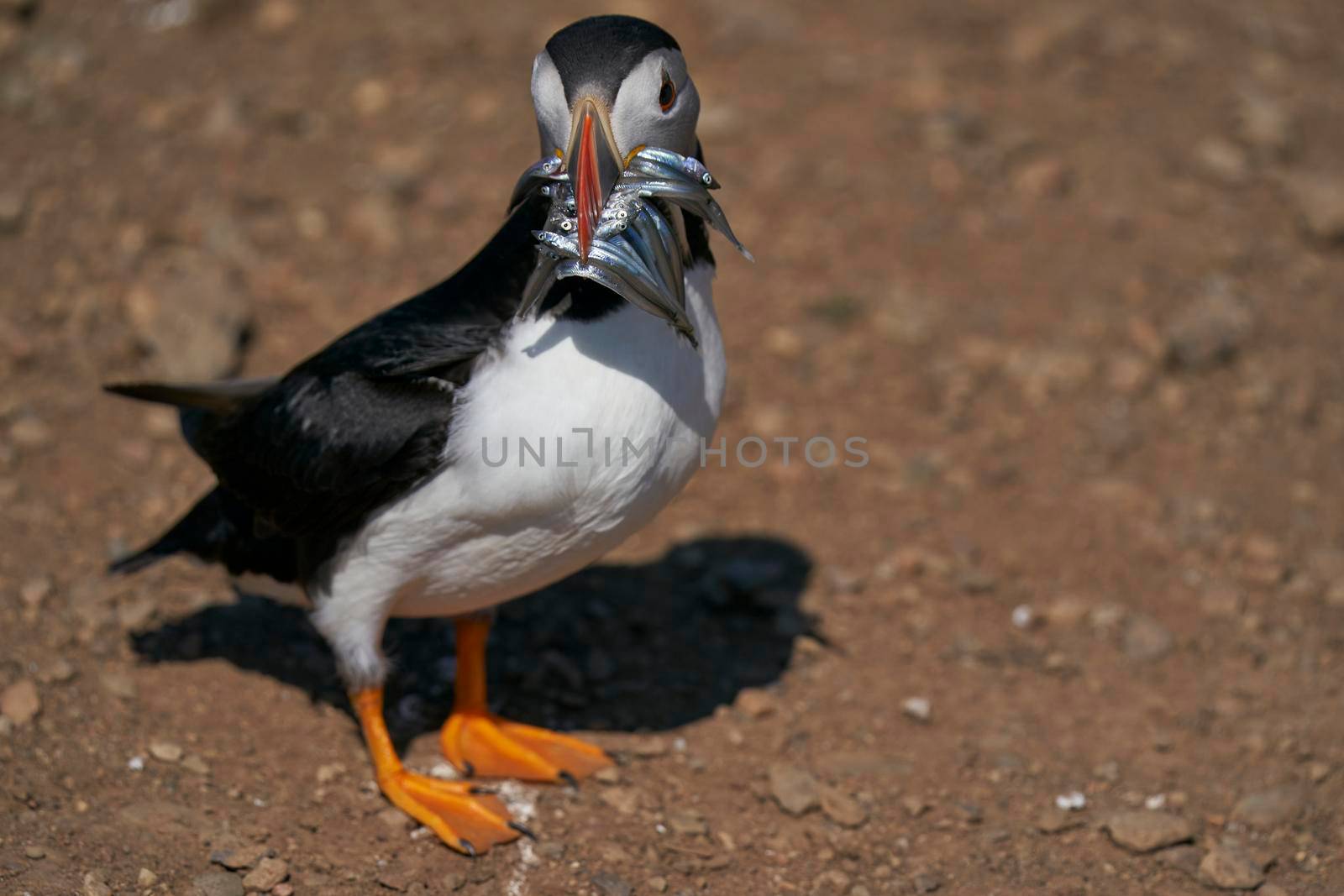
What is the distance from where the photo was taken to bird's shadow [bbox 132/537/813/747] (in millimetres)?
5312

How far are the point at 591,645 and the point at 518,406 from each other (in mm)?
1884

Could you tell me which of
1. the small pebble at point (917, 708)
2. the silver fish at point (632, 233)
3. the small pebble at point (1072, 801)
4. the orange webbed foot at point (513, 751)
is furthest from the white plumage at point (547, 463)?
the small pebble at point (1072, 801)

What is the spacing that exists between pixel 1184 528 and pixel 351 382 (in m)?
3.85

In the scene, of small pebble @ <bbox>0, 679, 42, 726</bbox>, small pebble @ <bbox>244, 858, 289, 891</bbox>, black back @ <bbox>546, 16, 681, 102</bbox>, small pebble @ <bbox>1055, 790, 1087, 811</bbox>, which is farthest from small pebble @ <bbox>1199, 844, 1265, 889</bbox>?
small pebble @ <bbox>0, 679, 42, 726</bbox>

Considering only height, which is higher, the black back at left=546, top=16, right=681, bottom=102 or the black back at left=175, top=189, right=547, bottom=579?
the black back at left=546, top=16, right=681, bottom=102

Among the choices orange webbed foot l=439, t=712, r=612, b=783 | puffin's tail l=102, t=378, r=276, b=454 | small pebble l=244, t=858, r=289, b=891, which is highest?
puffin's tail l=102, t=378, r=276, b=454

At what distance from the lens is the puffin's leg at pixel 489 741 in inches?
192

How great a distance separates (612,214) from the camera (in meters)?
3.77

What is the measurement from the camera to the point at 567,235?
3.80m

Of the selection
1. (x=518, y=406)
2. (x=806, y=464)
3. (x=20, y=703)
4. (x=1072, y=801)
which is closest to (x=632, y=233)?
(x=518, y=406)

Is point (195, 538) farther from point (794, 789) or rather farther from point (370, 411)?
point (794, 789)

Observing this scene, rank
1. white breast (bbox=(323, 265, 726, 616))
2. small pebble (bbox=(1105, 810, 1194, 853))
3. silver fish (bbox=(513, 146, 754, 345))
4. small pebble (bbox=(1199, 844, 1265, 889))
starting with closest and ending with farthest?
silver fish (bbox=(513, 146, 754, 345))
white breast (bbox=(323, 265, 726, 616))
small pebble (bbox=(1199, 844, 1265, 889))
small pebble (bbox=(1105, 810, 1194, 853))

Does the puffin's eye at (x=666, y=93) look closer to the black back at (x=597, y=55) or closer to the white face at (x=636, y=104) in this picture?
the white face at (x=636, y=104)

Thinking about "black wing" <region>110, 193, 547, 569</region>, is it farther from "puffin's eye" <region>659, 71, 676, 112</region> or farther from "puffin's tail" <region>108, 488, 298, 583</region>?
"puffin's eye" <region>659, 71, 676, 112</region>
